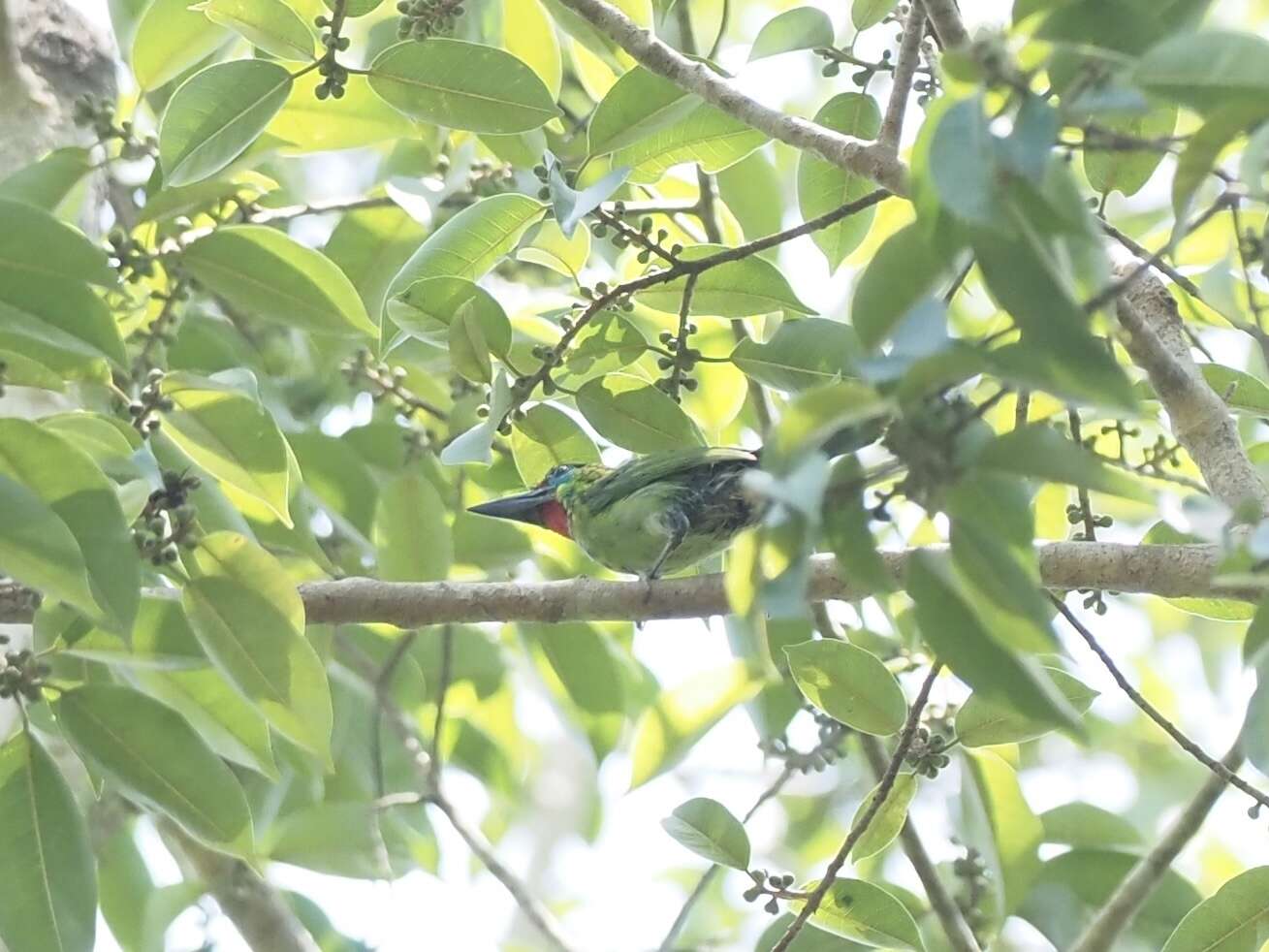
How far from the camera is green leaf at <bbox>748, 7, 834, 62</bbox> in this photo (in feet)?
8.28

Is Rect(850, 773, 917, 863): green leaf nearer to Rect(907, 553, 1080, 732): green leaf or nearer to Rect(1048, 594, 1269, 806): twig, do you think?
Rect(1048, 594, 1269, 806): twig

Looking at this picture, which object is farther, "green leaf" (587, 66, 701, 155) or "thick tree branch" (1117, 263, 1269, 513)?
"green leaf" (587, 66, 701, 155)

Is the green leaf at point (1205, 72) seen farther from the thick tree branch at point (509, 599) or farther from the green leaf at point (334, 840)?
the green leaf at point (334, 840)

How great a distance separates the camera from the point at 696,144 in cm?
252

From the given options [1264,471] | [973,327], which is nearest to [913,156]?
[1264,471]

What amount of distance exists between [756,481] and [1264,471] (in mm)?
765

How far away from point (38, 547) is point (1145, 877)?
1.96 meters

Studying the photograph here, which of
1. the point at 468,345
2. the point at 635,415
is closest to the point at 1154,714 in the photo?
the point at 635,415

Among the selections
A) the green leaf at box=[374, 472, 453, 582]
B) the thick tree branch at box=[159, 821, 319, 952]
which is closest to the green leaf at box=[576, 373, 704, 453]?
the green leaf at box=[374, 472, 453, 582]

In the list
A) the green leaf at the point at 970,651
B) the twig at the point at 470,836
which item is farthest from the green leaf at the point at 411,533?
the green leaf at the point at 970,651

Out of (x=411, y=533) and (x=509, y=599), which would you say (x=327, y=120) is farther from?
(x=509, y=599)

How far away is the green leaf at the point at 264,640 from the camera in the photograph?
2.20 metres

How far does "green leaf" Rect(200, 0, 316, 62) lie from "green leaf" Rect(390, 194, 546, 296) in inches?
15.3

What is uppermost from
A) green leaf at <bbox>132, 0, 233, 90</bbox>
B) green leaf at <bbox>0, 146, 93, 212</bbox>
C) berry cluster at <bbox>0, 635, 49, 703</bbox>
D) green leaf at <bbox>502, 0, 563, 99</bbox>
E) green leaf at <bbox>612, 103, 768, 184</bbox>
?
green leaf at <bbox>502, 0, 563, 99</bbox>
